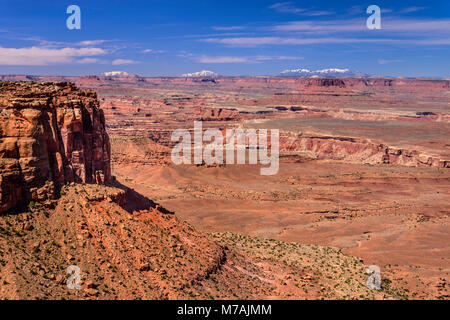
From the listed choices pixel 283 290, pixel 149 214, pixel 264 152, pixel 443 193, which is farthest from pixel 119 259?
pixel 264 152

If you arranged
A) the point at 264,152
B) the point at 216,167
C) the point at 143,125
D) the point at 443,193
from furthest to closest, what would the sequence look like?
1. the point at 143,125
2. the point at 264,152
3. the point at 216,167
4. the point at 443,193

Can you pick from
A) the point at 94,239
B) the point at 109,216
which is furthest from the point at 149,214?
the point at 94,239

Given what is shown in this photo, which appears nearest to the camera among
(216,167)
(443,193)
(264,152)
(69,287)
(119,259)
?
(69,287)

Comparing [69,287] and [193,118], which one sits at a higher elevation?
[193,118]

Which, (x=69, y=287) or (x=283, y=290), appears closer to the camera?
(x=69, y=287)

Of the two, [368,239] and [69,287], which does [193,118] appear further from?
[69,287]

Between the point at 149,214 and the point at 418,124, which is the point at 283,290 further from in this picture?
the point at 418,124
